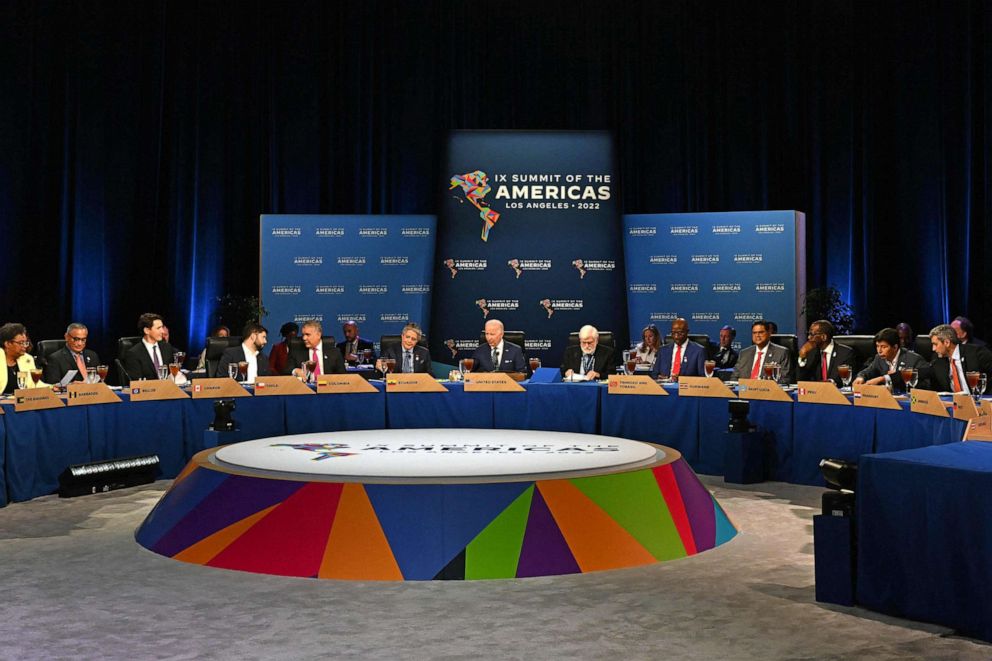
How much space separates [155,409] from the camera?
7.20 m

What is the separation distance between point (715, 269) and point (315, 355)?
222 inches

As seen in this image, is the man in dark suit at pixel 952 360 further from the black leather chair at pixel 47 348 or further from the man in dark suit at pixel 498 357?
the black leather chair at pixel 47 348

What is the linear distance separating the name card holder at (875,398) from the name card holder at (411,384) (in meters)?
2.73

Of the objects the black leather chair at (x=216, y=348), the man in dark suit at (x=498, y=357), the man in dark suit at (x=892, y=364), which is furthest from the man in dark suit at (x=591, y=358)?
the black leather chair at (x=216, y=348)

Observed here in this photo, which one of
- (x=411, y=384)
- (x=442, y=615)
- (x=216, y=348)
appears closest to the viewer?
(x=442, y=615)

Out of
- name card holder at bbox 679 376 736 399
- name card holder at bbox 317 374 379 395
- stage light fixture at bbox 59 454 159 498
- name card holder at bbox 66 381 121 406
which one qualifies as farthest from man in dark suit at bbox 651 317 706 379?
name card holder at bbox 66 381 121 406

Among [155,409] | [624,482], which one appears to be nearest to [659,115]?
[155,409]

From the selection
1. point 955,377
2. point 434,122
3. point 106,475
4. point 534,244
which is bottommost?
point 106,475

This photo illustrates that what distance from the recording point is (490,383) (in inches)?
300

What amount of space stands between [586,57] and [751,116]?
2.17m

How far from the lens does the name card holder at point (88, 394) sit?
21.9 feet

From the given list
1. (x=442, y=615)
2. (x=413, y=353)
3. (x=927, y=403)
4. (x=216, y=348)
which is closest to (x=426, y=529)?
(x=442, y=615)

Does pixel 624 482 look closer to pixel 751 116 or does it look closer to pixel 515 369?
pixel 515 369

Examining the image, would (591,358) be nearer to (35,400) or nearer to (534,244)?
(534,244)
